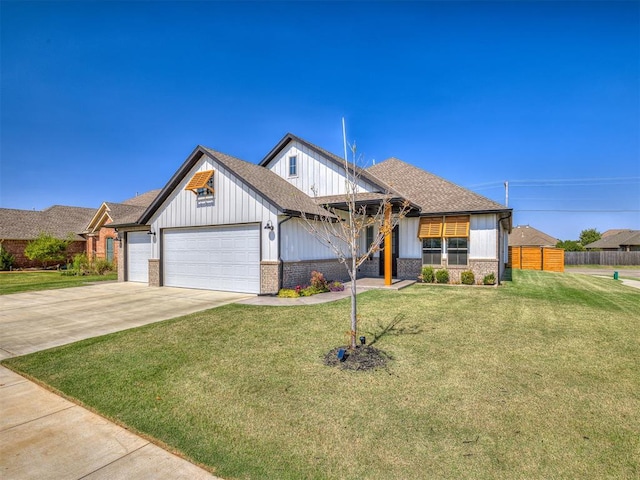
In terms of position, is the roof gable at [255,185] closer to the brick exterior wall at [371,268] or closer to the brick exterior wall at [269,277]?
the brick exterior wall at [269,277]

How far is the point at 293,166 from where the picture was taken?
17406 millimetres

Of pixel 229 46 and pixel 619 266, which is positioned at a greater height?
pixel 229 46

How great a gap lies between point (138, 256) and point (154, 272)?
2824 millimetres

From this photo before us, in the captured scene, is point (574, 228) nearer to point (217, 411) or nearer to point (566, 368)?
point (566, 368)

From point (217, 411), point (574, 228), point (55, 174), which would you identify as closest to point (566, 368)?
point (217, 411)

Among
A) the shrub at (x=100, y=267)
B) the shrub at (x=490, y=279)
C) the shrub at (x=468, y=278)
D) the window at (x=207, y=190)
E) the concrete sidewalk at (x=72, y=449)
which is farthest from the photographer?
the shrub at (x=100, y=267)

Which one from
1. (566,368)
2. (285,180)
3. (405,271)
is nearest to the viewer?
(566,368)

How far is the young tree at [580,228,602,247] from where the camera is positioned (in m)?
65.6

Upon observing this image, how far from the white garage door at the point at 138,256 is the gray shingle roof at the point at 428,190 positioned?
13474 mm

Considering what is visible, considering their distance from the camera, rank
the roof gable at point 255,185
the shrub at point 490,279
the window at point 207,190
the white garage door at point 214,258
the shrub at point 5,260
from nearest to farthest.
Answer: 1. the roof gable at point 255,185
2. the white garage door at point 214,258
3. the window at point 207,190
4. the shrub at point 490,279
5. the shrub at point 5,260

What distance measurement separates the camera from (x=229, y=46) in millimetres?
13117

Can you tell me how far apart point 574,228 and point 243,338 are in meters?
82.3

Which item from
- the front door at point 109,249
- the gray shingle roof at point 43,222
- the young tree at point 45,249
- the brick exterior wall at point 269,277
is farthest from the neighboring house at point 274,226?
the gray shingle roof at point 43,222

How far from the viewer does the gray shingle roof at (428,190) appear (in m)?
14.9
